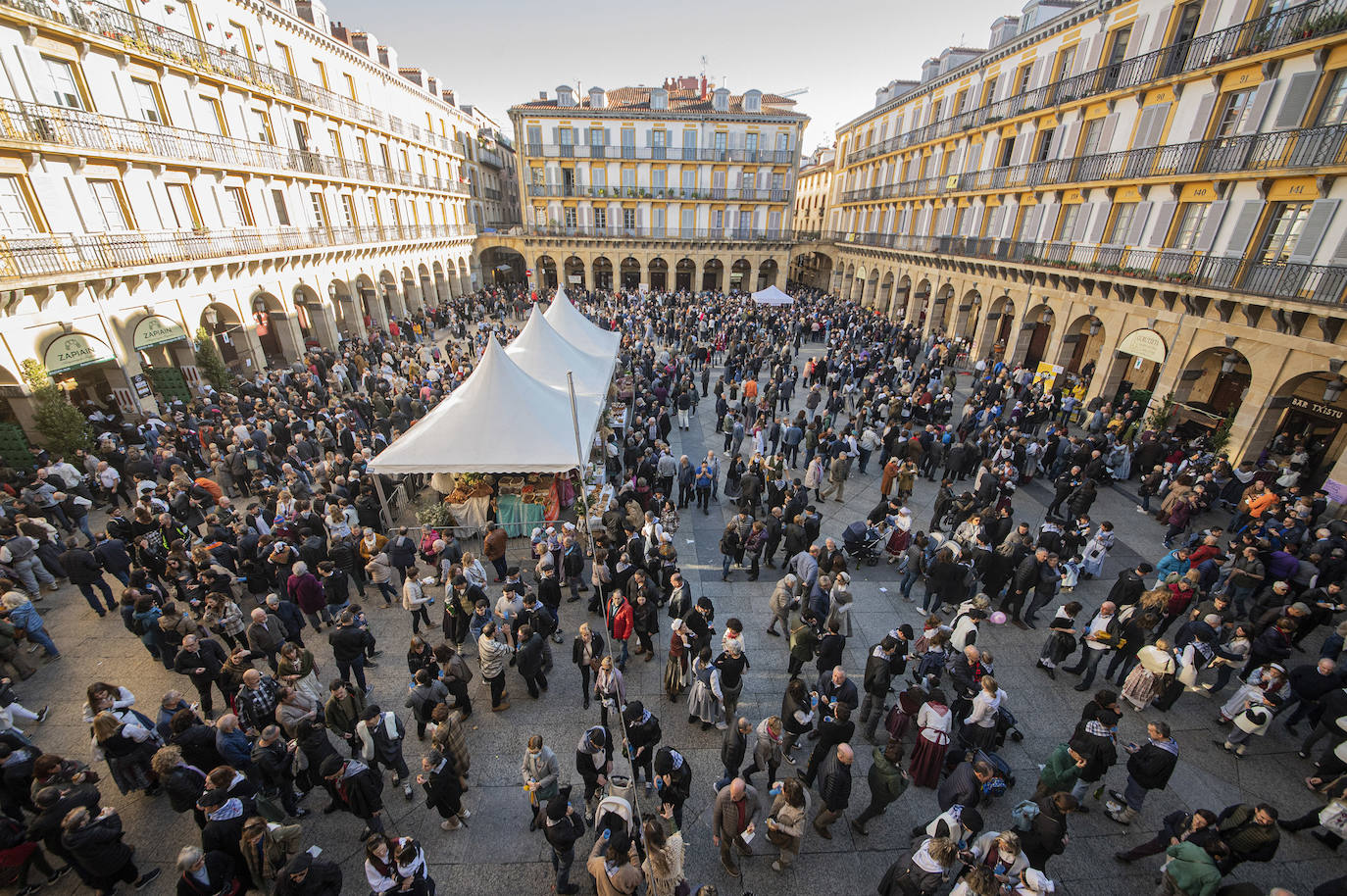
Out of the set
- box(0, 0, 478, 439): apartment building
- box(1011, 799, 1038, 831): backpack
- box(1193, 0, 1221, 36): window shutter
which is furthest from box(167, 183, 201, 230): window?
box(1193, 0, 1221, 36): window shutter

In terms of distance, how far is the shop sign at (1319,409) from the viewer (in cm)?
1194

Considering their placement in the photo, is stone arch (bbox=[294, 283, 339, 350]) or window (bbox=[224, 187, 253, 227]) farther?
stone arch (bbox=[294, 283, 339, 350])

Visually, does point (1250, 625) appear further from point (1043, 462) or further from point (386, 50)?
point (386, 50)

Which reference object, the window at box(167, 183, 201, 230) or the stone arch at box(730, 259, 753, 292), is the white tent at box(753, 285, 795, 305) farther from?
the window at box(167, 183, 201, 230)

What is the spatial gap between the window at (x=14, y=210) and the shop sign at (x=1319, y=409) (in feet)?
97.9

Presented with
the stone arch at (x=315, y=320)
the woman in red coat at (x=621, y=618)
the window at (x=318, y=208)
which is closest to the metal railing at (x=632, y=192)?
the window at (x=318, y=208)

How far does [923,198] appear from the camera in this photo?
91.9 ft

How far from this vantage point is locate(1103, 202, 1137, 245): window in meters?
16.7

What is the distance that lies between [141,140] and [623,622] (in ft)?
63.3

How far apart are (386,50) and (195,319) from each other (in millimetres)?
22005

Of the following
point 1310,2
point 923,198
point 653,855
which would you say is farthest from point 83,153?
point 923,198

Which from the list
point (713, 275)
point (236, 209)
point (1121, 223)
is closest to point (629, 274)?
point (713, 275)

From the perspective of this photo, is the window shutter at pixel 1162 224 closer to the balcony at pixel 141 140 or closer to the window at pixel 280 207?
the balcony at pixel 141 140

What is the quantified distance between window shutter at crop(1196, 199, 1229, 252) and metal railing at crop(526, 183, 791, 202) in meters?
29.0
